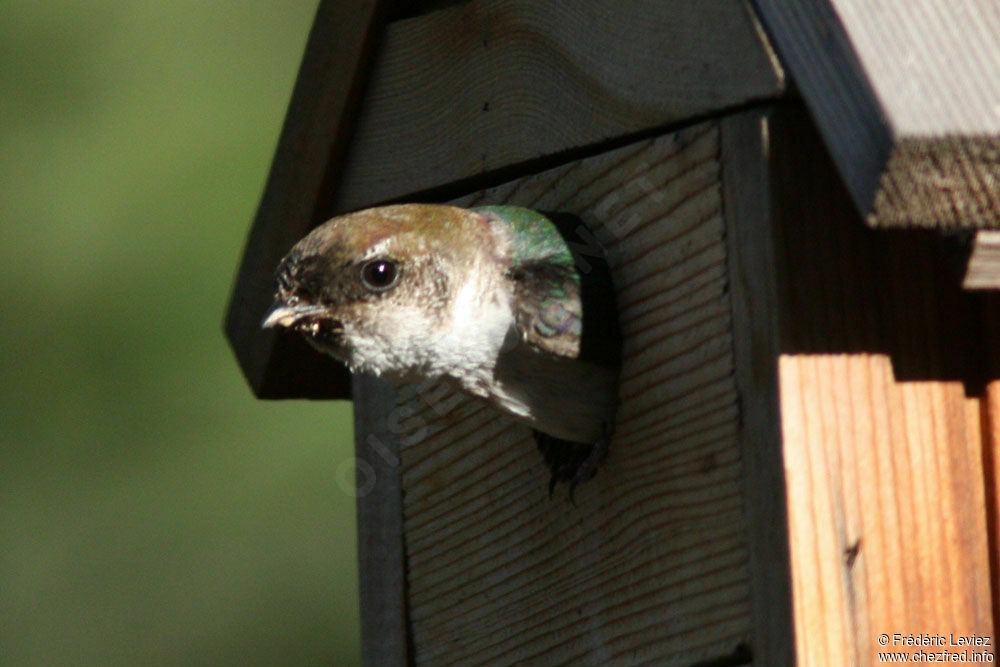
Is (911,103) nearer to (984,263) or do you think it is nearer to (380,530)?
(984,263)

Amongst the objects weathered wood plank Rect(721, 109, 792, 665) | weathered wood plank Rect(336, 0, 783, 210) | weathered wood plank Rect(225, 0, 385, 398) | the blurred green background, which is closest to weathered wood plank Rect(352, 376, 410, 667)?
weathered wood plank Rect(225, 0, 385, 398)

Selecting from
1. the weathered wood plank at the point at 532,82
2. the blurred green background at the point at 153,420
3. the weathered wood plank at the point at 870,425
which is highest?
the blurred green background at the point at 153,420

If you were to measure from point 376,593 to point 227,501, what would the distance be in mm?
3469

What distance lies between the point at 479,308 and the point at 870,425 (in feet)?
2.28

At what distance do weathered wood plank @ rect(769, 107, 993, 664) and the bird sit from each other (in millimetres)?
425

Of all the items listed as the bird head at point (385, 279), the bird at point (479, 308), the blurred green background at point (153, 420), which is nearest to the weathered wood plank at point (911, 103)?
the bird at point (479, 308)

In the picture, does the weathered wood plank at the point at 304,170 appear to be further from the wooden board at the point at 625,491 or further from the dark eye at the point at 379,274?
the dark eye at the point at 379,274

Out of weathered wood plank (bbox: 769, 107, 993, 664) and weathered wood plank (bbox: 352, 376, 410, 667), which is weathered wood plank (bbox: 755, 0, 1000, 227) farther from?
weathered wood plank (bbox: 352, 376, 410, 667)

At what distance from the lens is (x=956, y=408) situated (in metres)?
2.03

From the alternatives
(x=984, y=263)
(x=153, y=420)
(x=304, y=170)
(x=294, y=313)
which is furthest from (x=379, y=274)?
(x=153, y=420)

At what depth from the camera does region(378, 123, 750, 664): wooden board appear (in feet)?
6.91

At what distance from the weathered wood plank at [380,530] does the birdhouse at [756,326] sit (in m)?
0.24

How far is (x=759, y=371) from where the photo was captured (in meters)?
1.99

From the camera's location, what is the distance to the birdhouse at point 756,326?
1.76m
